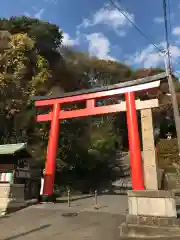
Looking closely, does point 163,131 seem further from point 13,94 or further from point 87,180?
point 13,94

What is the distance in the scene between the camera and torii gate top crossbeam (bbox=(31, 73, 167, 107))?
14.2 m

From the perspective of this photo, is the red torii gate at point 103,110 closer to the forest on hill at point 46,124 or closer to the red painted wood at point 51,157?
the red painted wood at point 51,157

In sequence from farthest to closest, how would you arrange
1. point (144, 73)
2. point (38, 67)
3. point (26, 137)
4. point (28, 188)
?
1. point (144, 73)
2. point (38, 67)
3. point (26, 137)
4. point (28, 188)

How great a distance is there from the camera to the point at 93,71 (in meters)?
35.4

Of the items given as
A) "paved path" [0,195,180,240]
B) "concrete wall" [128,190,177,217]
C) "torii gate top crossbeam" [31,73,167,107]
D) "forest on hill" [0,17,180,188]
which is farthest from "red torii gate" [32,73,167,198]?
"forest on hill" [0,17,180,188]

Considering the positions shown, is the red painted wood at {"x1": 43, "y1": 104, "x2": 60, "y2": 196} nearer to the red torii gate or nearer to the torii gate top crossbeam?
the red torii gate

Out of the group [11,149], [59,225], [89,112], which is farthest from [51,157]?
[59,225]

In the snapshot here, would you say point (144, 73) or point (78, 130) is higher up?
point (144, 73)

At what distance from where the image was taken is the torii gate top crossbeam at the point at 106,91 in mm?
14168

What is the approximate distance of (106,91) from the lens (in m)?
15.5

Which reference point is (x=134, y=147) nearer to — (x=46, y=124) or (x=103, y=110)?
(x=103, y=110)

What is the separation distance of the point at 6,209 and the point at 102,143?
45.2 feet

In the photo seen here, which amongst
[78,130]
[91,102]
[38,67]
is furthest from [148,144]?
[38,67]

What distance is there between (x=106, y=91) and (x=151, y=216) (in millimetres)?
9024
